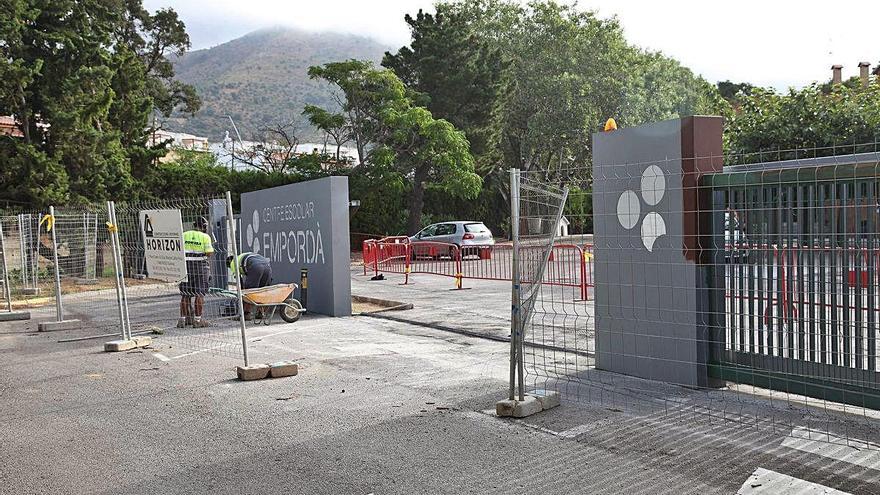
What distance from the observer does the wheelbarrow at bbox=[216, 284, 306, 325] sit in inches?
509

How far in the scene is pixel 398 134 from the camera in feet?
111

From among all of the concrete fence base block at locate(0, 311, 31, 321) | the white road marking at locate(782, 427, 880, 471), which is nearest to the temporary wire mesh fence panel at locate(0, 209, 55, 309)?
the concrete fence base block at locate(0, 311, 31, 321)

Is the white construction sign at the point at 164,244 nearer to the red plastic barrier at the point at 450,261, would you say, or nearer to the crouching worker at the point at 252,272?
the crouching worker at the point at 252,272

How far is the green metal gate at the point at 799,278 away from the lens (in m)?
6.07

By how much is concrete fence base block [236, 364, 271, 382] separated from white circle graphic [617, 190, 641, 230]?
4.04 metres

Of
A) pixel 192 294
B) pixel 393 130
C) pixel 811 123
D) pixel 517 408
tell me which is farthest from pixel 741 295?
pixel 393 130

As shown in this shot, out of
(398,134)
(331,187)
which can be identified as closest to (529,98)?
(398,134)

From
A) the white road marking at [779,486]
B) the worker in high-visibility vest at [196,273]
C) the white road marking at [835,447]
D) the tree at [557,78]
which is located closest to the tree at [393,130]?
the tree at [557,78]

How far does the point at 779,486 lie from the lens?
16.1 ft

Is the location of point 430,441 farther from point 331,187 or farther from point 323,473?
point 331,187

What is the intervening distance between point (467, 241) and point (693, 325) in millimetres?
23515

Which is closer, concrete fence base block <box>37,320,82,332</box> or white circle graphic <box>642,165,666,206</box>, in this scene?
white circle graphic <box>642,165,666,206</box>

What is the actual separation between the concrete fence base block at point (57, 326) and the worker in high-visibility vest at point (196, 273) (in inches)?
83.1

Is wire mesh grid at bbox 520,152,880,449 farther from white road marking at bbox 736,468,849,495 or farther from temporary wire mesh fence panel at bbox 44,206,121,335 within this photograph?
temporary wire mesh fence panel at bbox 44,206,121,335
